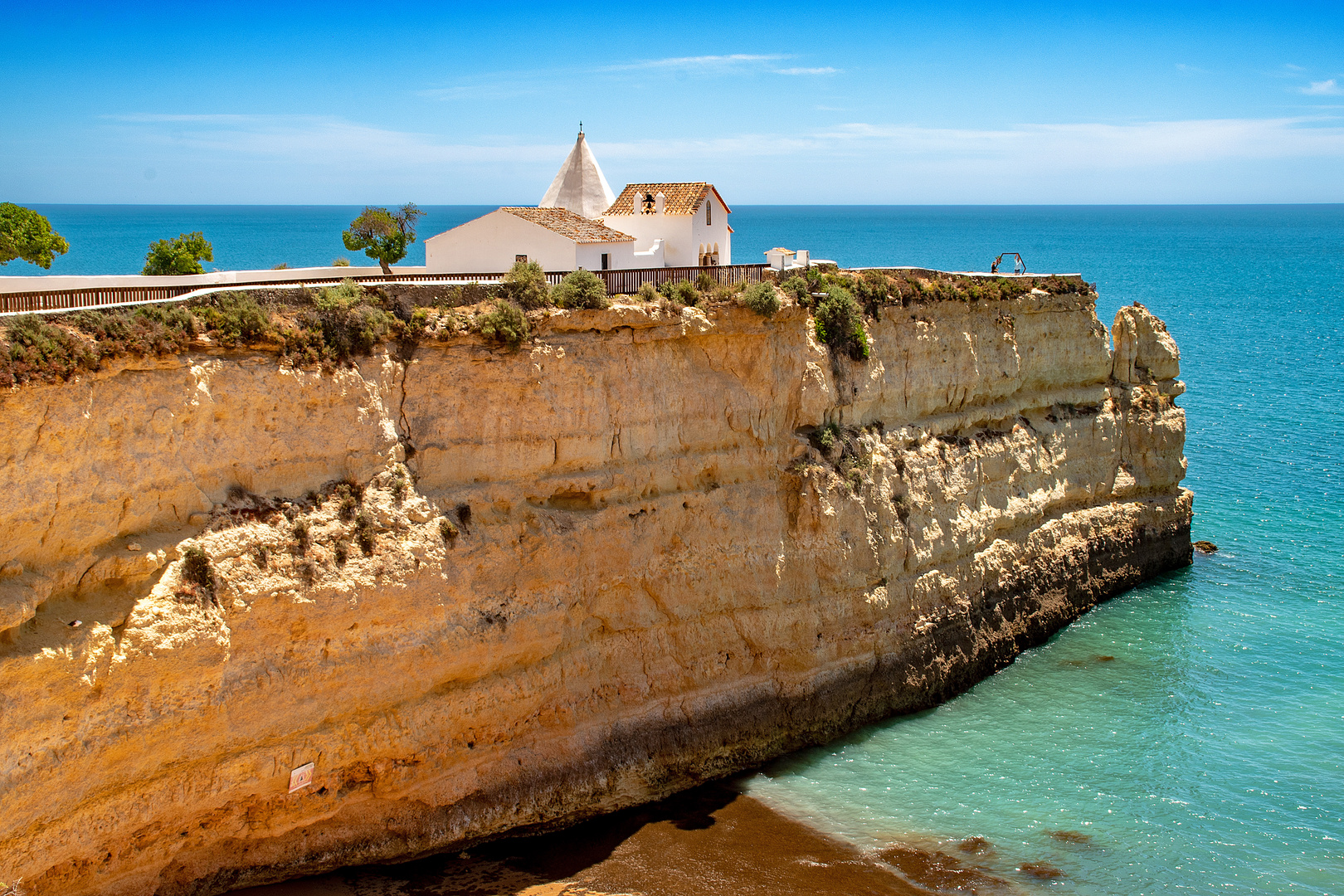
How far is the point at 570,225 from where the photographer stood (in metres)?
28.4

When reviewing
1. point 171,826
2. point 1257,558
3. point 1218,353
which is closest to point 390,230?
point 171,826

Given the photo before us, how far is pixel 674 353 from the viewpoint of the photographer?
24453 mm

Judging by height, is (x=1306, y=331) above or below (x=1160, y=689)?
above

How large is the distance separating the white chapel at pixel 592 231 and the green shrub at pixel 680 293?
332 cm

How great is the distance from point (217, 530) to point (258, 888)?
6.31 meters

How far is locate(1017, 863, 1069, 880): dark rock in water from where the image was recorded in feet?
65.8

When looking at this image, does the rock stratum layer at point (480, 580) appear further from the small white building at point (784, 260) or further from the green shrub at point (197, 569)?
the small white building at point (784, 260)

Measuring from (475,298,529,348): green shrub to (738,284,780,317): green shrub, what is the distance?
5783 millimetres

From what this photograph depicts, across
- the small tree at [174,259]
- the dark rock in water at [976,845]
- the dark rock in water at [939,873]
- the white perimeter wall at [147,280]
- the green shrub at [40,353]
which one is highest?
the small tree at [174,259]

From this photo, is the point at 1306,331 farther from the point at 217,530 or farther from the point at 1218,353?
the point at 217,530

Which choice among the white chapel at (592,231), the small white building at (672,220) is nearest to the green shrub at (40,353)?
the white chapel at (592,231)

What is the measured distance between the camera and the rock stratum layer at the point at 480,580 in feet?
54.9

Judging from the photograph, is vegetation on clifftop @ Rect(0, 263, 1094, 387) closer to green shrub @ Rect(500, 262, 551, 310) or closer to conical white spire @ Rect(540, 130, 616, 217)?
green shrub @ Rect(500, 262, 551, 310)

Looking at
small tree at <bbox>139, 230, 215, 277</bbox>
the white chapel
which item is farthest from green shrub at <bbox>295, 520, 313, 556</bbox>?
small tree at <bbox>139, 230, 215, 277</bbox>
